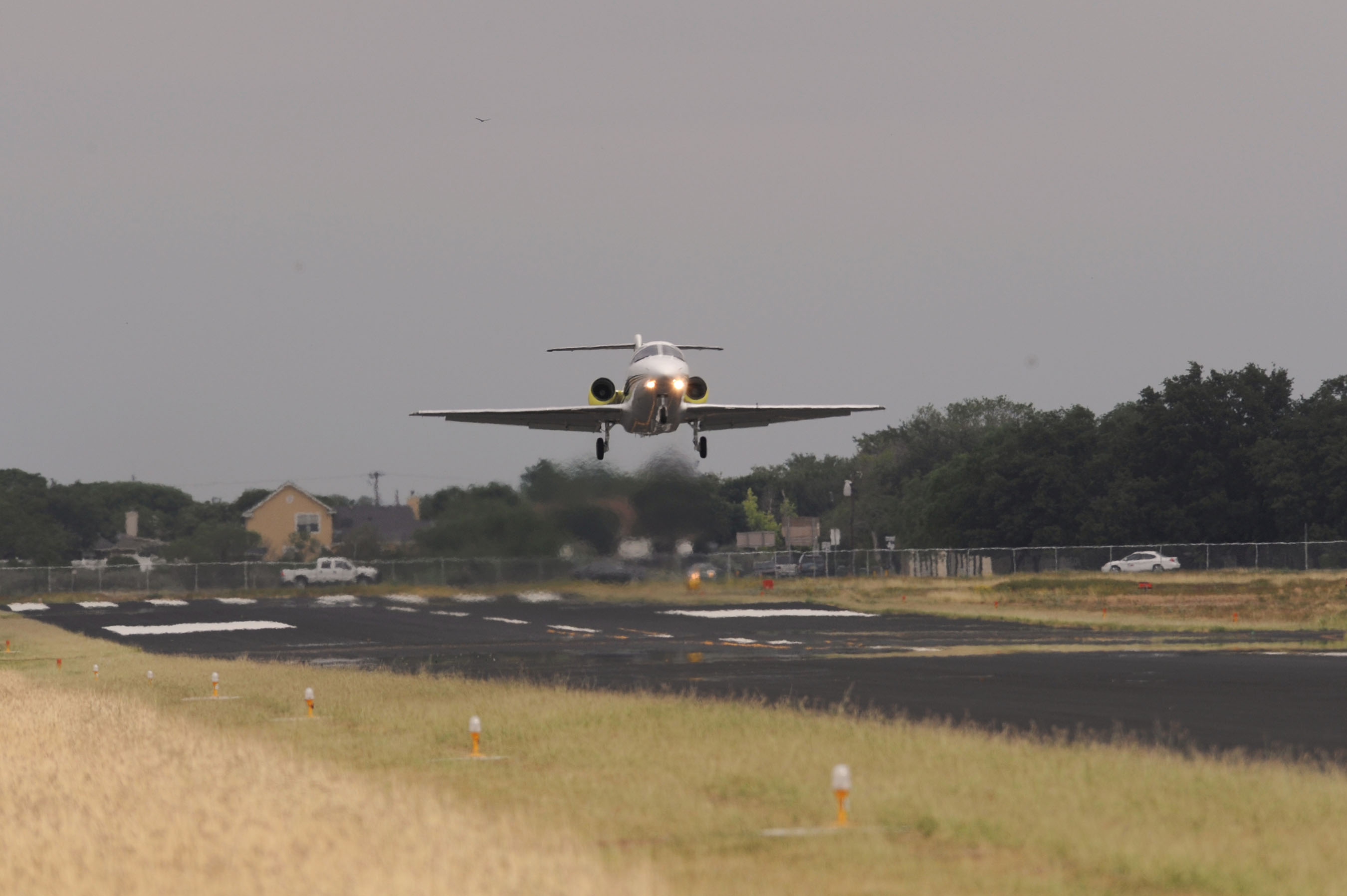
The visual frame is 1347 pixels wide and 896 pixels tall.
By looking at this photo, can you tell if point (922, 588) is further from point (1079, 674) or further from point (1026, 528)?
point (1079, 674)

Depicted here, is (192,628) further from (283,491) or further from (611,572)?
(283,491)

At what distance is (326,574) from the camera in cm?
9112

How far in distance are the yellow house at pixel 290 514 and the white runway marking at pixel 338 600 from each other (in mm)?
60094

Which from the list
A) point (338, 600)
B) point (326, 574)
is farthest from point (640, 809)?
point (326, 574)

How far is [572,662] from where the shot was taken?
3397cm

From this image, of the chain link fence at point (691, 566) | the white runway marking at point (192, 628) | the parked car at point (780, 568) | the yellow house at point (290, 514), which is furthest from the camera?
the yellow house at point (290, 514)

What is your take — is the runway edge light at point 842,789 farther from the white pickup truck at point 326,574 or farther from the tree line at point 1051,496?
the white pickup truck at point 326,574

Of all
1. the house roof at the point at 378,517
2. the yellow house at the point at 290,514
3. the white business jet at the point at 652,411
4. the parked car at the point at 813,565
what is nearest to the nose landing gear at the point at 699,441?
the white business jet at the point at 652,411

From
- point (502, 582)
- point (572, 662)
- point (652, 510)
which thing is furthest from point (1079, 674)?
point (502, 582)

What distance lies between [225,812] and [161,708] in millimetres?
11974

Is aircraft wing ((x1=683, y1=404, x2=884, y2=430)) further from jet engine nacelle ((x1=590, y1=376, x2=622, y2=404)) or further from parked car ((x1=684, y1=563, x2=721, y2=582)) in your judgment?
parked car ((x1=684, y1=563, x2=721, y2=582))

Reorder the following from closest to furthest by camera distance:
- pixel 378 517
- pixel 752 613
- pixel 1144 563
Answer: pixel 752 613, pixel 1144 563, pixel 378 517

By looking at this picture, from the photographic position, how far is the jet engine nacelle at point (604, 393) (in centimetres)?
4375

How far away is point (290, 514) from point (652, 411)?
10508cm
